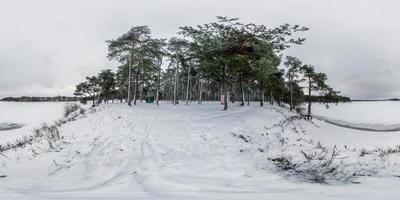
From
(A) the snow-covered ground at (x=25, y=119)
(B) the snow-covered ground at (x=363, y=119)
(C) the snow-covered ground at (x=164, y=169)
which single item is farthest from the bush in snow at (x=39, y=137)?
(B) the snow-covered ground at (x=363, y=119)

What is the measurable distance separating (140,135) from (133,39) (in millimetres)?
26986

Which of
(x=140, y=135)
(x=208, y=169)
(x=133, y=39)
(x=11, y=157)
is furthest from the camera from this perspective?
(x=133, y=39)

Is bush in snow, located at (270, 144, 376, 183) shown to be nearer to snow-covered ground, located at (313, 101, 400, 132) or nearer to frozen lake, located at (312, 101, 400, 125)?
snow-covered ground, located at (313, 101, 400, 132)

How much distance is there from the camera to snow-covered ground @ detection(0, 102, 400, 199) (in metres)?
8.16

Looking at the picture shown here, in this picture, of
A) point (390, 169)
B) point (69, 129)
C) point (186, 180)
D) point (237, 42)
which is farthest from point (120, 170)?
point (237, 42)

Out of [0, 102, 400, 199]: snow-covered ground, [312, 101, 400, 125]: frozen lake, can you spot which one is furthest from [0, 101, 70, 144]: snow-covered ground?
[312, 101, 400, 125]: frozen lake

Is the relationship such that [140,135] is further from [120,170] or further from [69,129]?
[120,170]

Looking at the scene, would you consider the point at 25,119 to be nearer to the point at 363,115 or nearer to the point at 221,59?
the point at 221,59

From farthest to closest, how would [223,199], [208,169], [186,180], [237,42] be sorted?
[237,42], [208,169], [186,180], [223,199]

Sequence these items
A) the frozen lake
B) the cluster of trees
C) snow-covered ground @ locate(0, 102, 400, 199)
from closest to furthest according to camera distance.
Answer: snow-covered ground @ locate(0, 102, 400, 199), the cluster of trees, the frozen lake

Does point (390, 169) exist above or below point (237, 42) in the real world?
below

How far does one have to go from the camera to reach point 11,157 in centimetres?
1417

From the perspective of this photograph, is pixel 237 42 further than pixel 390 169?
Yes

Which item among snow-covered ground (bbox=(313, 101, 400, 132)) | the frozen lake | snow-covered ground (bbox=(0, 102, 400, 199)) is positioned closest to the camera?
snow-covered ground (bbox=(0, 102, 400, 199))
